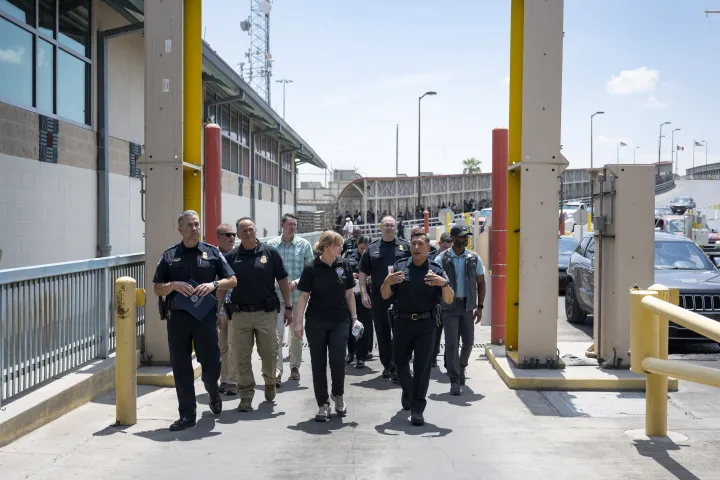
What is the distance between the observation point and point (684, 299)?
11438 mm

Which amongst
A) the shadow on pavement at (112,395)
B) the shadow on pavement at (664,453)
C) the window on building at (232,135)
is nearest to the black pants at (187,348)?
the shadow on pavement at (112,395)

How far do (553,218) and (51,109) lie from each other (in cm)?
723

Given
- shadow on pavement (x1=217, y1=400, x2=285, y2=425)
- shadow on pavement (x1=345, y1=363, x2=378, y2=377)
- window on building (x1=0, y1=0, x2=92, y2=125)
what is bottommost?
shadow on pavement (x1=345, y1=363, x2=378, y2=377)

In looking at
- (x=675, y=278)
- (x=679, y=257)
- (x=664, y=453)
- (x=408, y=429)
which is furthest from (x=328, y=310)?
(x=679, y=257)

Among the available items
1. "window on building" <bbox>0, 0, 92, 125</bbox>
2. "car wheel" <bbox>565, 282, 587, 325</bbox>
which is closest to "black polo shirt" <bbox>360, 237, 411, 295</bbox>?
"window on building" <bbox>0, 0, 92, 125</bbox>

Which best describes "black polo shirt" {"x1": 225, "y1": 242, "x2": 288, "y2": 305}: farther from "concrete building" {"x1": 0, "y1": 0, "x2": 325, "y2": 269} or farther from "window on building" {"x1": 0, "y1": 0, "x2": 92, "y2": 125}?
"window on building" {"x1": 0, "y1": 0, "x2": 92, "y2": 125}

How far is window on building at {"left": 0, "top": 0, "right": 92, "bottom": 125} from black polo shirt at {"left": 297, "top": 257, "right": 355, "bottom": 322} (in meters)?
5.10

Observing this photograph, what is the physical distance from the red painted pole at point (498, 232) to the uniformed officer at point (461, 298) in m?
2.25

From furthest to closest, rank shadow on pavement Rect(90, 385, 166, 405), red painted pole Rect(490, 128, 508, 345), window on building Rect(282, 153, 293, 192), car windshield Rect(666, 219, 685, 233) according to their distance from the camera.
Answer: window on building Rect(282, 153, 293, 192), car windshield Rect(666, 219, 685, 233), red painted pole Rect(490, 128, 508, 345), shadow on pavement Rect(90, 385, 166, 405)

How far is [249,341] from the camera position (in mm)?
7785

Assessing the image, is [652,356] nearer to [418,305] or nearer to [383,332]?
[418,305]

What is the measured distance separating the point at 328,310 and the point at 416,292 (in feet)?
2.84

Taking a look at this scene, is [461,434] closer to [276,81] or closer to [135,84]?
[135,84]

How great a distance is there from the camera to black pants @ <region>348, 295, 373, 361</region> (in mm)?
10234
